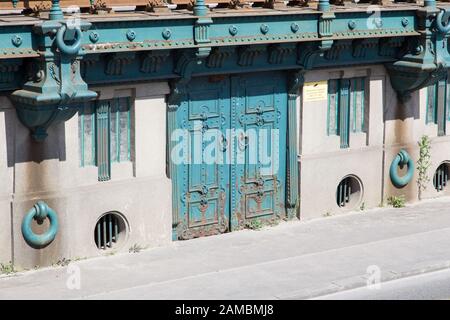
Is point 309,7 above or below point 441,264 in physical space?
above

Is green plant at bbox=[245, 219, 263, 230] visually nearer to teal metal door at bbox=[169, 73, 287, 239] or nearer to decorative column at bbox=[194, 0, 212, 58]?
teal metal door at bbox=[169, 73, 287, 239]

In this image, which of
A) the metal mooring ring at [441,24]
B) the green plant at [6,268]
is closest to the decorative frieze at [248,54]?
the metal mooring ring at [441,24]

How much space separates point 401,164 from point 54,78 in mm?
7989

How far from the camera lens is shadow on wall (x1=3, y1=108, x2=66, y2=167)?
17.8 meters

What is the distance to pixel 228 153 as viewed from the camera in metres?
20.4

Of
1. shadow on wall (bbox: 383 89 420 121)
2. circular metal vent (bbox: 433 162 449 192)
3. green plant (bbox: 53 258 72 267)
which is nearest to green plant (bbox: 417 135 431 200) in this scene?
circular metal vent (bbox: 433 162 449 192)

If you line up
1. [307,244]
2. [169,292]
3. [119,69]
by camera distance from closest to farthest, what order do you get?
1. [169,292]
2. [119,69]
3. [307,244]

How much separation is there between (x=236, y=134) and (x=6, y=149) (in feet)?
14.2

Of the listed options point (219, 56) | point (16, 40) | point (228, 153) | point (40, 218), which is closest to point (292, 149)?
point (228, 153)

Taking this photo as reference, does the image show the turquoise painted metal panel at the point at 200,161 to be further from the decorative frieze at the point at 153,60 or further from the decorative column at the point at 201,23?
the decorative column at the point at 201,23

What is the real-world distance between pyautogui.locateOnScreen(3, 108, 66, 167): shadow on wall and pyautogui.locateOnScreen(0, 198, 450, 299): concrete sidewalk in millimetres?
1756

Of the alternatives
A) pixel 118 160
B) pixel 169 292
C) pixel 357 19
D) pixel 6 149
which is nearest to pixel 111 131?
pixel 118 160

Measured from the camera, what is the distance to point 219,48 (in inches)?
764

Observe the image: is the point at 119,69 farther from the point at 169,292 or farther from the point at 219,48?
the point at 169,292
